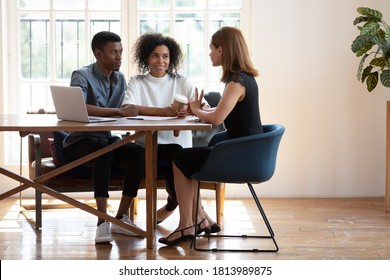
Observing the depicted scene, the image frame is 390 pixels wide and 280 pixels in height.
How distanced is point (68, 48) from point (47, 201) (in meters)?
1.30

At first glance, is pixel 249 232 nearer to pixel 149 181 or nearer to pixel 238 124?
pixel 238 124

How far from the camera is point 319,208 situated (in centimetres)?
621

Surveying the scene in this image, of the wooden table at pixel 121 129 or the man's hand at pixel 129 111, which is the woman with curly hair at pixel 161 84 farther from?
the wooden table at pixel 121 129

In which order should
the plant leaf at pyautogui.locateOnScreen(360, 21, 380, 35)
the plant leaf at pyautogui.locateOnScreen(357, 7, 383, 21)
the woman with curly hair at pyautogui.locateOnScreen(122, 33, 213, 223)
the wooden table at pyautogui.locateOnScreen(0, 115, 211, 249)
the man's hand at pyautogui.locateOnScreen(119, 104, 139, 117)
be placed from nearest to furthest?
1. the wooden table at pyautogui.locateOnScreen(0, 115, 211, 249)
2. the man's hand at pyautogui.locateOnScreen(119, 104, 139, 117)
3. the woman with curly hair at pyautogui.locateOnScreen(122, 33, 213, 223)
4. the plant leaf at pyautogui.locateOnScreen(360, 21, 380, 35)
5. the plant leaf at pyautogui.locateOnScreen(357, 7, 383, 21)

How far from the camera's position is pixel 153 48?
17.3 ft

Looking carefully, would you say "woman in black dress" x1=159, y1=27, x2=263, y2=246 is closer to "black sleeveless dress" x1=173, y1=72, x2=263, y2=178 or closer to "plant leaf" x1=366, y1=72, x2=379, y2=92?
"black sleeveless dress" x1=173, y1=72, x2=263, y2=178

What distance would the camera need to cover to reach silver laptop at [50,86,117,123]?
4.57 meters

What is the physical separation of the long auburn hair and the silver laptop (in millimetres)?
736

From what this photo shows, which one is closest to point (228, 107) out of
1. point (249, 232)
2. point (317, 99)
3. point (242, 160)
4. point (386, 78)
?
point (242, 160)

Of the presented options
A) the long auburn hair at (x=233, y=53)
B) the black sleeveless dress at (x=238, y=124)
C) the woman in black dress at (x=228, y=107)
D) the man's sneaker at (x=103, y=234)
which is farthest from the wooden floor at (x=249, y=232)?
the long auburn hair at (x=233, y=53)

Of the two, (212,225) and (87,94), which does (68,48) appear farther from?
(212,225)

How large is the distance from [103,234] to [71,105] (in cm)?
82

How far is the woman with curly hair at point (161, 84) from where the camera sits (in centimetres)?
524

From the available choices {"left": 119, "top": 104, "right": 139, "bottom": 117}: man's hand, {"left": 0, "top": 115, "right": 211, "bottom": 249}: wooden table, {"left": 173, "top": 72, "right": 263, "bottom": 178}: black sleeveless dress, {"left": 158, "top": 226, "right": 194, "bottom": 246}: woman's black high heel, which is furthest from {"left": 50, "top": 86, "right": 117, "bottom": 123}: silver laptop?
{"left": 158, "top": 226, "right": 194, "bottom": 246}: woman's black high heel
